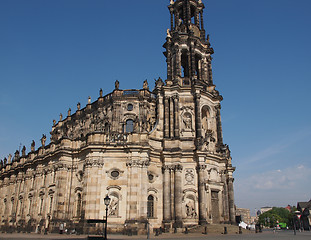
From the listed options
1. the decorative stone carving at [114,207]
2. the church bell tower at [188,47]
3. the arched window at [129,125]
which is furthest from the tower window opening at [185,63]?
the decorative stone carving at [114,207]

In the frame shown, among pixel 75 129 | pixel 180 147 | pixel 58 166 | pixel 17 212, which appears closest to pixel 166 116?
pixel 180 147

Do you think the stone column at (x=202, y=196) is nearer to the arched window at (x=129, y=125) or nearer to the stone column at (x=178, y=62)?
the arched window at (x=129, y=125)

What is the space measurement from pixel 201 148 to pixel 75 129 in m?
21.9

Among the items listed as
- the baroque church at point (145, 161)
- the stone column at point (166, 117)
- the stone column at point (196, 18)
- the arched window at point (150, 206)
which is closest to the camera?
the baroque church at point (145, 161)

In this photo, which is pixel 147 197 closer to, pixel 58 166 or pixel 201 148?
pixel 201 148

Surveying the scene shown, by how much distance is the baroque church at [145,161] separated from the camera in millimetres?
29942

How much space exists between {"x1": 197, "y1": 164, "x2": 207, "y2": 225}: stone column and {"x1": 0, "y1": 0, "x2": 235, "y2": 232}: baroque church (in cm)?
11

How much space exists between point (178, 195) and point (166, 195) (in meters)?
1.31

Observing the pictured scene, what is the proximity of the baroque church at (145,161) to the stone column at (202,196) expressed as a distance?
11cm

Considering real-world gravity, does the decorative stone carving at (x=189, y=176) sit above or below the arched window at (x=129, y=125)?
below

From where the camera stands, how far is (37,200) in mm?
36938

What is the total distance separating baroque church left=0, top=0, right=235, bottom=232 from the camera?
98.2 feet

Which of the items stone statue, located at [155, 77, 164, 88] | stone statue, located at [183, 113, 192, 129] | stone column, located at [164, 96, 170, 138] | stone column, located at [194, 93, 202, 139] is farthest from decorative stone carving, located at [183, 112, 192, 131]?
stone statue, located at [155, 77, 164, 88]

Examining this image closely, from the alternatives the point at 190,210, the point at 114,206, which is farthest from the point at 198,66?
the point at 114,206
